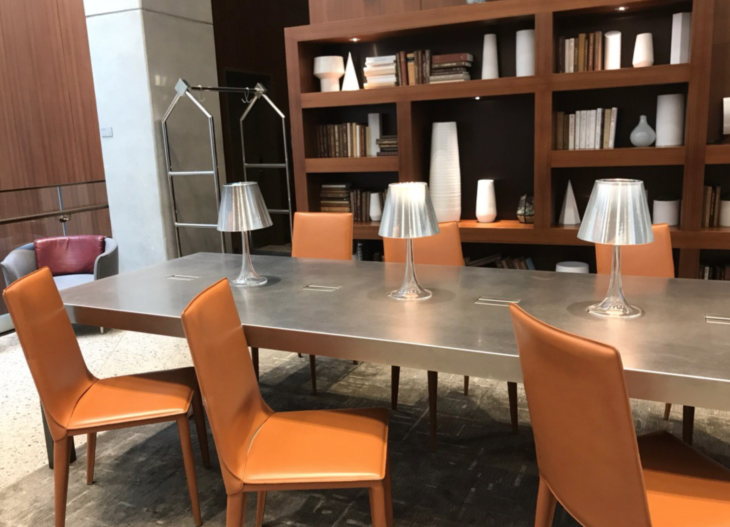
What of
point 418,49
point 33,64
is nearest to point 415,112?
point 418,49

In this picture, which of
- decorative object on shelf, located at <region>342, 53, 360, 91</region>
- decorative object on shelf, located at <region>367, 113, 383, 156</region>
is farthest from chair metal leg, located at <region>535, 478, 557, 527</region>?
decorative object on shelf, located at <region>342, 53, 360, 91</region>

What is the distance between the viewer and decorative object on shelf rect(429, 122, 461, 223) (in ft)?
13.5

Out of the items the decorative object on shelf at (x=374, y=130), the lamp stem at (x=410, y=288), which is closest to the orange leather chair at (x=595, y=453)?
the lamp stem at (x=410, y=288)

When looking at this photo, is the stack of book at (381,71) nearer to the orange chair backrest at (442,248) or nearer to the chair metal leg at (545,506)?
the orange chair backrest at (442,248)

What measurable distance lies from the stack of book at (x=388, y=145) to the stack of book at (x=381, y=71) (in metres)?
0.35

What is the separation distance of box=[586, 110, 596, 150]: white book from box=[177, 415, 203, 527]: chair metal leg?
9.59 ft

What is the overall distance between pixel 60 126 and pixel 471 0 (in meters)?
5.16

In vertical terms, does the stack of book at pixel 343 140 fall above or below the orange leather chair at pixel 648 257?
above

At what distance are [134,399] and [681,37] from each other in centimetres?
340

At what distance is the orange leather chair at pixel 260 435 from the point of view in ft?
5.24

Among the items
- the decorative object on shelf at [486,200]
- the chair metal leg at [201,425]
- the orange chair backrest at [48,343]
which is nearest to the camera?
the orange chair backrest at [48,343]

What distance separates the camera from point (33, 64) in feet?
21.6

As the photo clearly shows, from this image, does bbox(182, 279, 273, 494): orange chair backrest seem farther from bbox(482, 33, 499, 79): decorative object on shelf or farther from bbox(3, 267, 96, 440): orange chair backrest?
bbox(482, 33, 499, 79): decorative object on shelf

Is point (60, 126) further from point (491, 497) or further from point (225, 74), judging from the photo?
point (491, 497)
